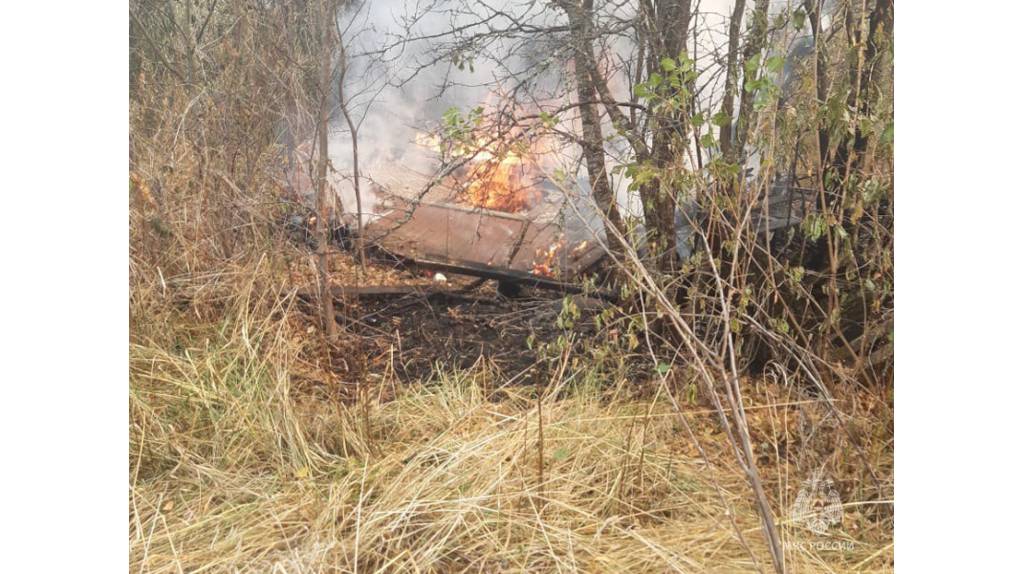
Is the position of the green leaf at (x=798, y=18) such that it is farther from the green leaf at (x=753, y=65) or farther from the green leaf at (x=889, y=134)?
the green leaf at (x=889, y=134)

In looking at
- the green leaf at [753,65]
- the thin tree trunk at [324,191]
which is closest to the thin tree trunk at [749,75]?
the green leaf at [753,65]

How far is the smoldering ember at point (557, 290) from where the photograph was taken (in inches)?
104

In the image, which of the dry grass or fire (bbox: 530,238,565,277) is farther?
fire (bbox: 530,238,565,277)

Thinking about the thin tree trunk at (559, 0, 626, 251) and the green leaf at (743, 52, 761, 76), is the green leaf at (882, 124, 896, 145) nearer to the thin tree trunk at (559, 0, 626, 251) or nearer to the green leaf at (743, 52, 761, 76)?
the green leaf at (743, 52, 761, 76)

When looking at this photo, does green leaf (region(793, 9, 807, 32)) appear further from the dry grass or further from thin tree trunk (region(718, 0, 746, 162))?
the dry grass

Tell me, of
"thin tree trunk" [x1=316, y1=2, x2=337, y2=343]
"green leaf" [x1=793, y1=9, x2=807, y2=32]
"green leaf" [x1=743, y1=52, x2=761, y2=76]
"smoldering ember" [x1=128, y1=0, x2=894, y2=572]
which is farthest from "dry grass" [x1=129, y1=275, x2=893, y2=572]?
"green leaf" [x1=793, y1=9, x2=807, y2=32]

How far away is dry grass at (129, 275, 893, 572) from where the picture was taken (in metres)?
2.57

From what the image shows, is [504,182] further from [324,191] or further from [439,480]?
[439,480]

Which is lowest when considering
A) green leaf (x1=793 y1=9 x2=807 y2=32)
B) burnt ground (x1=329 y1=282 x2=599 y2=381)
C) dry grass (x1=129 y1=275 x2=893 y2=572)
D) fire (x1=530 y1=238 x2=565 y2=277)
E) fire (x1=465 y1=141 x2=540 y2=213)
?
dry grass (x1=129 y1=275 x2=893 y2=572)

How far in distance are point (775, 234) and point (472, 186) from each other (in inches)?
35.0

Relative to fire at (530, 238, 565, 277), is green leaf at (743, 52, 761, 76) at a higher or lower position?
higher

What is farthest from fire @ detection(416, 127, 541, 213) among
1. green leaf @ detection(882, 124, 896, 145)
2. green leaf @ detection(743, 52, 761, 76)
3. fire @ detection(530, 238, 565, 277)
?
green leaf @ detection(882, 124, 896, 145)
